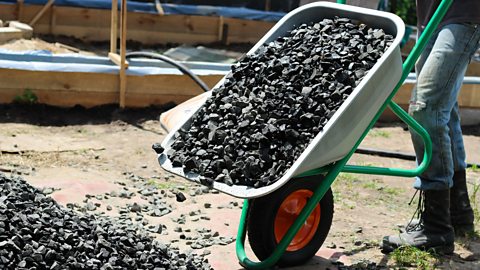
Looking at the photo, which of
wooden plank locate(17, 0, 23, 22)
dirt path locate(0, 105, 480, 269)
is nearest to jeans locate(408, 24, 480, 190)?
dirt path locate(0, 105, 480, 269)

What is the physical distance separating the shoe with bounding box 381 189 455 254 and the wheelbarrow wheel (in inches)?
18.9

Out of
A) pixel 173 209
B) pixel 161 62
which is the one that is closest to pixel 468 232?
pixel 173 209

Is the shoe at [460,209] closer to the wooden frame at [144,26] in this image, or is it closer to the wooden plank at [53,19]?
the wooden frame at [144,26]

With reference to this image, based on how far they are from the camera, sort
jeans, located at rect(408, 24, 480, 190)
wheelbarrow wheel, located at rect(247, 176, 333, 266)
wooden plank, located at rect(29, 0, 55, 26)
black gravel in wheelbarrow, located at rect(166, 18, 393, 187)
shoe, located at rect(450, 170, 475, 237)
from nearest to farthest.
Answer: black gravel in wheelbarrow, located at rect(166, 18, 393, 187), wheelbarrow wheel, located at rect(247, 176, 333, 266), jeans, located at rect(408, 24, 480, 190), shoe, located at rect(450, 170, 475, 237), wooden plank, located at rect(29, 0, 55, 26)

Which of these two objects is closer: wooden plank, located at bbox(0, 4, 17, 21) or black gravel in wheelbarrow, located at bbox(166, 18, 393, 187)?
black gravel in wheelbarrow, located at bbox(166, 18, 393, 187)

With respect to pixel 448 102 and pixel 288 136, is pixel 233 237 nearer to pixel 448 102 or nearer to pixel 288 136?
pixel 288 136

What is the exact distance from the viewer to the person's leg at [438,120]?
3994mm

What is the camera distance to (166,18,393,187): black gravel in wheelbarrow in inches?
138

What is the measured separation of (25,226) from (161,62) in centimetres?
431

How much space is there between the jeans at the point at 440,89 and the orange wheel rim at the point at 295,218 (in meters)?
0.63

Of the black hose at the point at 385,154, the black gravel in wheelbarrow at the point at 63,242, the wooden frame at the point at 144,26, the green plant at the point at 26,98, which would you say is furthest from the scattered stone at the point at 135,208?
the wooden frame at the point at 144,26

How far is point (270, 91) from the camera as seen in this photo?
3.75 meters


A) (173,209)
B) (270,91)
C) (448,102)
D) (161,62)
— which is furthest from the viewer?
(161,62)

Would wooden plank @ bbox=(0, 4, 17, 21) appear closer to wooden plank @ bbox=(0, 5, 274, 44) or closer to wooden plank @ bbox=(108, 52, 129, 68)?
wooden plank @ bbox=(0, 5, 274, 44)
